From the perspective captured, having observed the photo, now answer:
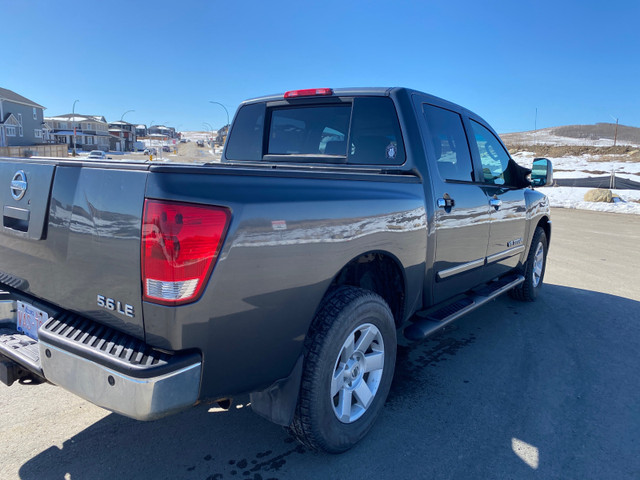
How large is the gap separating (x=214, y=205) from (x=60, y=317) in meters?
0.99

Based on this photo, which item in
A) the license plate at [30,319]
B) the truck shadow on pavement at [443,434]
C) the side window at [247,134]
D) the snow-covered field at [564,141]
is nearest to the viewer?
the license plate at [30,319]

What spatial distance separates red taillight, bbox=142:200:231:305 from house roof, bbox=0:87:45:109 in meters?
75.4

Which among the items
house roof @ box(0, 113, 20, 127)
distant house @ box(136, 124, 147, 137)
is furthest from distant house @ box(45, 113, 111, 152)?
distant house @ box(136, 124, 147, 137)

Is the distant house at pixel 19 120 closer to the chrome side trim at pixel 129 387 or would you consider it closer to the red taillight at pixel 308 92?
the red taillight at pixel 308 92

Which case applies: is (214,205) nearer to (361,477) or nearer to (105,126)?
(361,477)

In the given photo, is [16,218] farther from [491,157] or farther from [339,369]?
[491,157]

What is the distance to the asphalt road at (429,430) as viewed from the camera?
2443mm

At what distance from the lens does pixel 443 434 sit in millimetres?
2818

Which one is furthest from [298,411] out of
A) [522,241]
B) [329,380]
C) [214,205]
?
[522,241]

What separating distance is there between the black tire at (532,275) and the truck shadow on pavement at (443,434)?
4.71 feet

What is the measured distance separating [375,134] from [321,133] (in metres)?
0.50

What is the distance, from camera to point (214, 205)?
1814mm

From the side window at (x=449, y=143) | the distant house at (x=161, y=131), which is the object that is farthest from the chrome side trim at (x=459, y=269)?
the distant house at (x=161, y=131)

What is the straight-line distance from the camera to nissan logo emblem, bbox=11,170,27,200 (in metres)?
2.23
